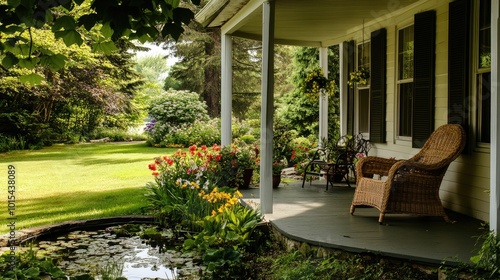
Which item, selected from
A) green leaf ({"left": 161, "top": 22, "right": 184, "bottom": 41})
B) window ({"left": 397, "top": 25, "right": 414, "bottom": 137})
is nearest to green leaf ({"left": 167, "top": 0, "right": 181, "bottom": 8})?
green leaf ({"left": 161, "top": 22, "right": 184, "bottom": 41})

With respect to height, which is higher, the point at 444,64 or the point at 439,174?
the point at 444,64

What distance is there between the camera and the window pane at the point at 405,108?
7.61 m

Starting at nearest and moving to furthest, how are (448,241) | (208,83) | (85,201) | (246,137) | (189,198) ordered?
(448,241)
(189,198)
(85,201)
(246,137)
(208,83)

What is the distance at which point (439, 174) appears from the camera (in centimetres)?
573

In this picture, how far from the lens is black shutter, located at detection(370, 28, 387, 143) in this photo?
835cm

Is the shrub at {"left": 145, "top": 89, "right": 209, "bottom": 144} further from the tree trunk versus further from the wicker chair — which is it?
the wicker chair

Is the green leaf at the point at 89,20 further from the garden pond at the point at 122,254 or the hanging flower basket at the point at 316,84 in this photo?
the hanging flower basket at the point at 316,84

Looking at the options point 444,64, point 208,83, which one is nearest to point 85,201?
point 444,64

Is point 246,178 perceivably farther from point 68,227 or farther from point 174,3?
Answer: point 174,3

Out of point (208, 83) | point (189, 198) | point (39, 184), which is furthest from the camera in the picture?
point (208, 83)

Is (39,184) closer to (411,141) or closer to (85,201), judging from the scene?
(85,201)

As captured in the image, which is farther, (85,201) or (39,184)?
(39,184)

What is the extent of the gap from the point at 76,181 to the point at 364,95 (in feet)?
22.6

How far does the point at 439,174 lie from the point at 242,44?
62.2 ft
